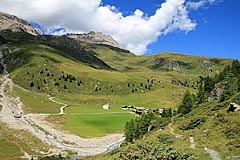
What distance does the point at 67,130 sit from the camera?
126125 mm

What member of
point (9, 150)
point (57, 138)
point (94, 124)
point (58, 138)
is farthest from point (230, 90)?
point (94, 124)

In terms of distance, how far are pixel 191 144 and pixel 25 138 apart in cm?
7296

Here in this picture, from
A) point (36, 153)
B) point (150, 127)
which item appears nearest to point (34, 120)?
point (36, 153)

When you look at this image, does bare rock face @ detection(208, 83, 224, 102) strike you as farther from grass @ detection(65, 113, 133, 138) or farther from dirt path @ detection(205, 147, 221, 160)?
dirt path @ detection(205, 147, 221, 160)

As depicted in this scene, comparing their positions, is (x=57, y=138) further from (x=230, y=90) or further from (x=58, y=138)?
(x=230, y=90)

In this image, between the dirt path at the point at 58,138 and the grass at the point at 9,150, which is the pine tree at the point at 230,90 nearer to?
the dirt path at the point at 58,138

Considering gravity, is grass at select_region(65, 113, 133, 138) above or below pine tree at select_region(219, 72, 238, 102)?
below

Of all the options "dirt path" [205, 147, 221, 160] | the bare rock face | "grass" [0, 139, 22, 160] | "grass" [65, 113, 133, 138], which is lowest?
"grass" [0, 139, 22, 160]

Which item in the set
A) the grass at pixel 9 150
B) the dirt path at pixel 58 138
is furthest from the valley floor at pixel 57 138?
the grass at pixel 9 150

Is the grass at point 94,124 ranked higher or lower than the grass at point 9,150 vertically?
higher

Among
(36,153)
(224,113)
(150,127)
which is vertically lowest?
(36,153)

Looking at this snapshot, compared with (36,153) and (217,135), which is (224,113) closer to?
(217,135)

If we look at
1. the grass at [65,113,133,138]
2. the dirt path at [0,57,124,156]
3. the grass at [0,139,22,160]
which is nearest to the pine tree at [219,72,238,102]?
the dirt path at [0,57,124,156]

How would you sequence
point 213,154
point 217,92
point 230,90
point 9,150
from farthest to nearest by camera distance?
point 217,92
point 9,150
point 230,90
point 213,154
